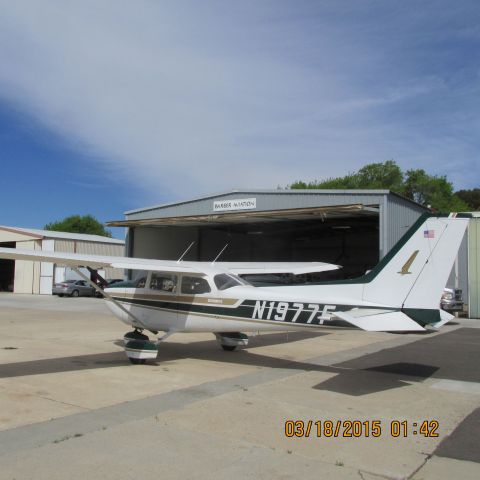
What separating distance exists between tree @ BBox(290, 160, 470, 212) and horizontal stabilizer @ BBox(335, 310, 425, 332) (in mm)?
53543

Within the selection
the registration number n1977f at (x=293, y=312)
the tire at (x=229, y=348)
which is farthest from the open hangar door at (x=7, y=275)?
the registration number n1977f at (x=293, y=312)

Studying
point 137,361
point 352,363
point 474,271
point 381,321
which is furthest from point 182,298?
point 474,271

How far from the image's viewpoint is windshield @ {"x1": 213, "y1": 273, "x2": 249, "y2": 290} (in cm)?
947

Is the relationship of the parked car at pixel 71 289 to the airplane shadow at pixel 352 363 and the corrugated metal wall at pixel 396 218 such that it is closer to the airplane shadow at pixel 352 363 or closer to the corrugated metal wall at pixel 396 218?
the corrugated metal wall at pixel 396 218

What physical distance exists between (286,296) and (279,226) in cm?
2389

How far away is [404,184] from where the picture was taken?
201ft

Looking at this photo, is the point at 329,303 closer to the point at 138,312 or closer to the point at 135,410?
the point at 135,410

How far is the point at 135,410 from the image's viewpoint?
20.2ft

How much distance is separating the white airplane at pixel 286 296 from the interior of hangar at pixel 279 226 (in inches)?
376

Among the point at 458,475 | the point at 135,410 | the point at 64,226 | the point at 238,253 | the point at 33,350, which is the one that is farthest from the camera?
the point at 64,226

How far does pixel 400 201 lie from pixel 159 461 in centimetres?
1939

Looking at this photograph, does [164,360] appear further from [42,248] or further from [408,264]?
[42,248]

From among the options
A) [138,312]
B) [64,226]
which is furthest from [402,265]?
[64,226]

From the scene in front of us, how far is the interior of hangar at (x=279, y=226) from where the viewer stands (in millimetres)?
21609
